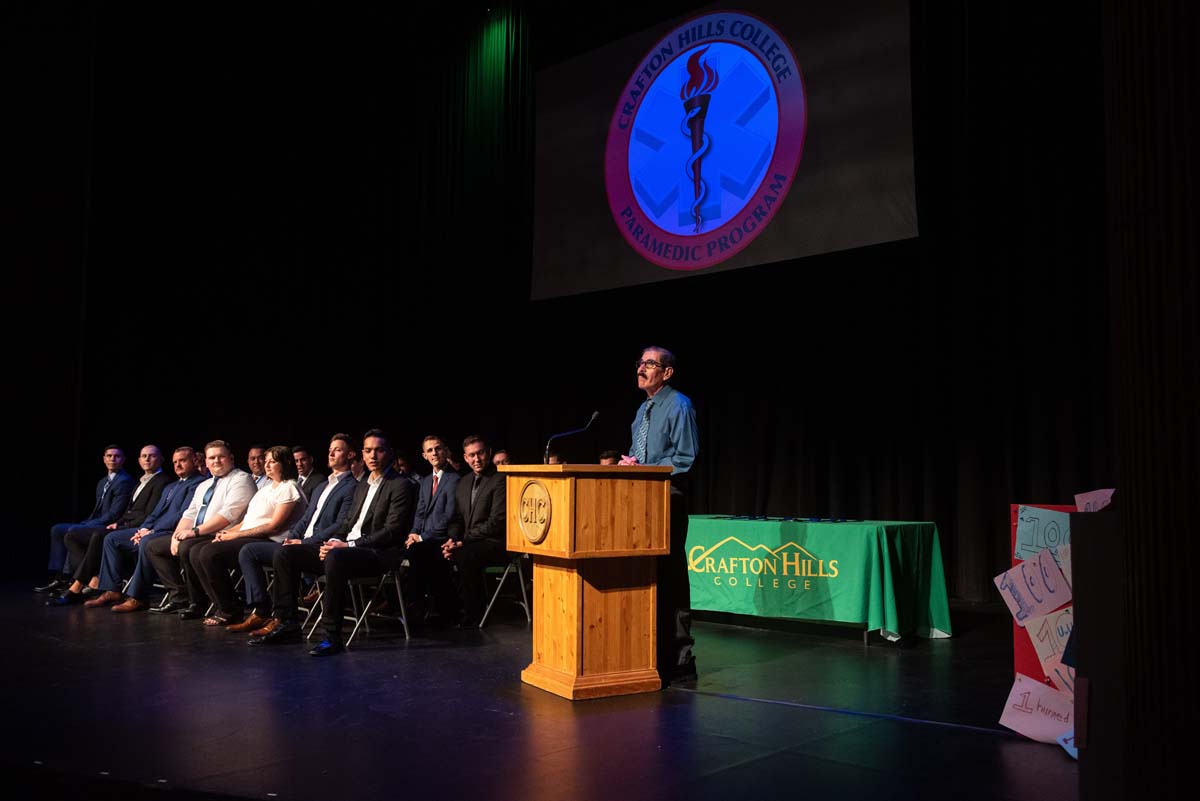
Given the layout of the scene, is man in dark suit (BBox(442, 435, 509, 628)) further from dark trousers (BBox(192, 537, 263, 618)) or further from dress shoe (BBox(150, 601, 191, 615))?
dress shoe (BBox(150, 601, 191, 615))

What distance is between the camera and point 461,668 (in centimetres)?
456

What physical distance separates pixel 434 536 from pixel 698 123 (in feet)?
12.2

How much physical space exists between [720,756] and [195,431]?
8.78 m

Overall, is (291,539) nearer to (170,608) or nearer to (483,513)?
(483,513)

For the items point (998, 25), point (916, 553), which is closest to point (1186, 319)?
point (916, 553)

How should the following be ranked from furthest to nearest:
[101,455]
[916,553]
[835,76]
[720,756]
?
[101,455] → [835,76] → [916,553] → [720,756]

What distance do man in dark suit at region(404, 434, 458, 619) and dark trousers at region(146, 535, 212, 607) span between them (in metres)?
1.53

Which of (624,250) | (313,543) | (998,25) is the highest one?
(998,25)

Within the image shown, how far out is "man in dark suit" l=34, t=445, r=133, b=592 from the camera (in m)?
7.78

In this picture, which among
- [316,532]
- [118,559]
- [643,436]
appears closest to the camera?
[643,436]

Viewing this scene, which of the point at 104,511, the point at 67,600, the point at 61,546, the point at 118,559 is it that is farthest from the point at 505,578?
the point at 61,546

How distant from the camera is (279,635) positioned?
534cm

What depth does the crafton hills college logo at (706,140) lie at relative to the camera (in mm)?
6555

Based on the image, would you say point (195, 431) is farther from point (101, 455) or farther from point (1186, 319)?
point (1186, 319)
